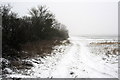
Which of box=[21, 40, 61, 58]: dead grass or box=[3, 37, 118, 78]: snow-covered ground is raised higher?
box=[21, 40, 61, 58]: dead grass

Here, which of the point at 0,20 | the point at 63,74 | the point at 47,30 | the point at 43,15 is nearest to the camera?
the point at 63,74

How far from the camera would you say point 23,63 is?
869 centimetres

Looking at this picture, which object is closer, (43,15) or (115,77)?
(115,77)

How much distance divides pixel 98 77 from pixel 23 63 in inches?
214

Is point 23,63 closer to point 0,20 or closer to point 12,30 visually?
point 12,30

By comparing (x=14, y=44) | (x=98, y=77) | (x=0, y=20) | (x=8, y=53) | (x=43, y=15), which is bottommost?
(x=98, y=77)

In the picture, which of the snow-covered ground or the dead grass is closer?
the snow-covered ground

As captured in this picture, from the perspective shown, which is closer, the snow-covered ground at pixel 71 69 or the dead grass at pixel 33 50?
the snow-covered ground at pixel 71 69

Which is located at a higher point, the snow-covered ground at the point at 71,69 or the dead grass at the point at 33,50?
the dead grass at the point at 33,50

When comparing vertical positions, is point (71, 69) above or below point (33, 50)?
below

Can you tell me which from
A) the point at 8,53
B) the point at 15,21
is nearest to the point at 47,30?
the point at 15,21

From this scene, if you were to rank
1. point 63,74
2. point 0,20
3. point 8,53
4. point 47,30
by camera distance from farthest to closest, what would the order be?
point 47,30 < point 0,20 < point 8,53 < point 63,74

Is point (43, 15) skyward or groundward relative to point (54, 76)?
skyward

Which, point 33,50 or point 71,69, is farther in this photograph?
point 33,50
